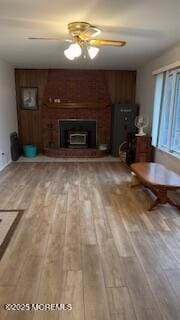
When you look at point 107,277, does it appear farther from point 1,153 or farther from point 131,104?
point 131,104

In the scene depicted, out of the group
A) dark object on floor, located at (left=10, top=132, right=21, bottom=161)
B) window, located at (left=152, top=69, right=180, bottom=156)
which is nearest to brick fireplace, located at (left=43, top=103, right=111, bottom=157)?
dark object on floor, located at (left=10, top=132, right=21, bottom=161)

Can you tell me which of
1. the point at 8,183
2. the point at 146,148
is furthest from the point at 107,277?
the point at 146,148

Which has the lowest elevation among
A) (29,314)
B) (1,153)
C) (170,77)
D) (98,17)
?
(29,314)

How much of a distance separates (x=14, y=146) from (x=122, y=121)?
284cm

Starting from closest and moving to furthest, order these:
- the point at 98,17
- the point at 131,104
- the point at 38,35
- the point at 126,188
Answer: the point at 98,17 → the point at 38,35 → the point at 126,188 → the point at 131,104

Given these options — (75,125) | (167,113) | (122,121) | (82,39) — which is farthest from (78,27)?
(75,125)

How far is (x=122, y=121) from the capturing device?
6426mm

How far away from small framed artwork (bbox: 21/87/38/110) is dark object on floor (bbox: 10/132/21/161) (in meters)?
0.88

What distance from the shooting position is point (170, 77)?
4.42m

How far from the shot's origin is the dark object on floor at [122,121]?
250 inches

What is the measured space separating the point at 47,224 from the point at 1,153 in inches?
117

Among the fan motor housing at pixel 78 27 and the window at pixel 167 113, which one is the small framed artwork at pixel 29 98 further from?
the fan motor housing at pixel 78 27

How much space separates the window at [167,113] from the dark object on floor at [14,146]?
339 centimetres

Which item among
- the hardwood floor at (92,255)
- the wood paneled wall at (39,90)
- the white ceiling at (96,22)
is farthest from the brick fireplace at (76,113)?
the hardwood floor at (92,255)
